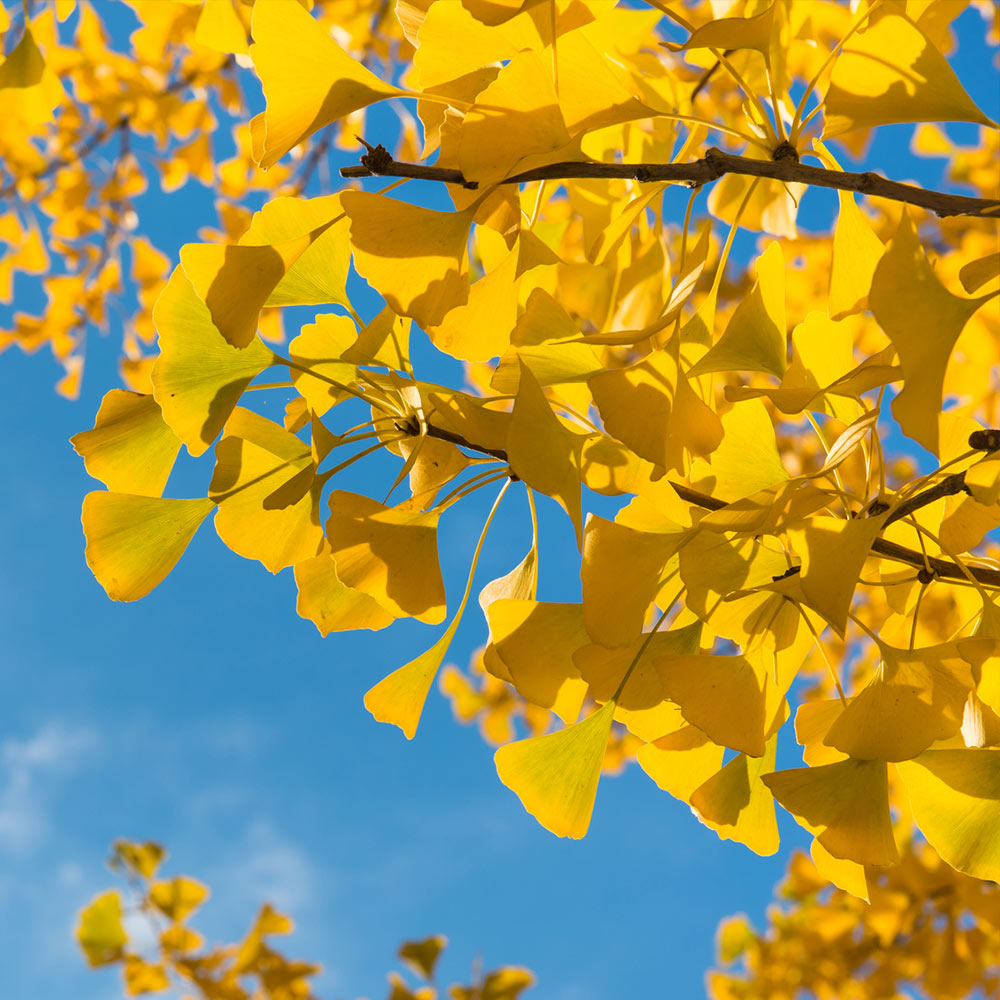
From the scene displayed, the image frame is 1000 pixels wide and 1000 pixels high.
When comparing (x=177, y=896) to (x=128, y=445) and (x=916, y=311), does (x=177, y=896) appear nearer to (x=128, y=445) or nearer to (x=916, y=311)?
(x=128, y=445)

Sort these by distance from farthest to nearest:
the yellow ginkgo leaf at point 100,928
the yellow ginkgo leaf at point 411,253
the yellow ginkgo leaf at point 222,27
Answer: the yellow ginkgo leaf at point 100,928 → the yellow ginkgo leaf at point 222,27 → the yellow ginkgo leaf at point 411,253

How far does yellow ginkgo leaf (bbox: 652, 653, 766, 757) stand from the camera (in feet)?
1.48

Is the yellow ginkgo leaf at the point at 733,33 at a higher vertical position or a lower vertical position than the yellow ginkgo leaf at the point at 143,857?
lower

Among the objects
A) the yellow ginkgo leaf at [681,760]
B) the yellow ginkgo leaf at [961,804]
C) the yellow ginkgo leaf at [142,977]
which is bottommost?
the yellow ginkgo leaf at [961,804]

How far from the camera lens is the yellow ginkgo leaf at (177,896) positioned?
1.80 meters

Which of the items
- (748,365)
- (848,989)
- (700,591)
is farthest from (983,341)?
(848,989)

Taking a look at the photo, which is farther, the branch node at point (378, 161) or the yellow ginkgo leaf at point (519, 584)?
the yellow ginkgo leaf at point (519, 584)

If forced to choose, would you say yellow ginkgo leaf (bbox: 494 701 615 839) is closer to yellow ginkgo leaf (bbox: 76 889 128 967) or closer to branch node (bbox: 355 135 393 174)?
branch node (bbox: 355 135 393 174)

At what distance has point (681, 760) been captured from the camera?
55cm

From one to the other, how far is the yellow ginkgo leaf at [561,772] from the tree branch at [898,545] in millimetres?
128

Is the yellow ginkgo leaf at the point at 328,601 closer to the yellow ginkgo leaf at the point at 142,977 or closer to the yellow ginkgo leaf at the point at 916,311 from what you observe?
the yellow ginkgo leaf at the point at 916,311

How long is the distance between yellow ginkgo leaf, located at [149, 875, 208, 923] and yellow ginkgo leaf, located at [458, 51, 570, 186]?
1716 mm

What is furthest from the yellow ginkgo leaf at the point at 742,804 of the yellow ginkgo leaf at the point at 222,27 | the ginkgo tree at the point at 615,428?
the yellow ginkgo leaf at the point at 222,27

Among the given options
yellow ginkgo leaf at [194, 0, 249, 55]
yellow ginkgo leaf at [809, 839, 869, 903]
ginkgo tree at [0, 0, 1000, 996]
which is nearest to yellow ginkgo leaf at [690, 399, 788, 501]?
ginkgo tree at [0, 0, 1000, 996]
